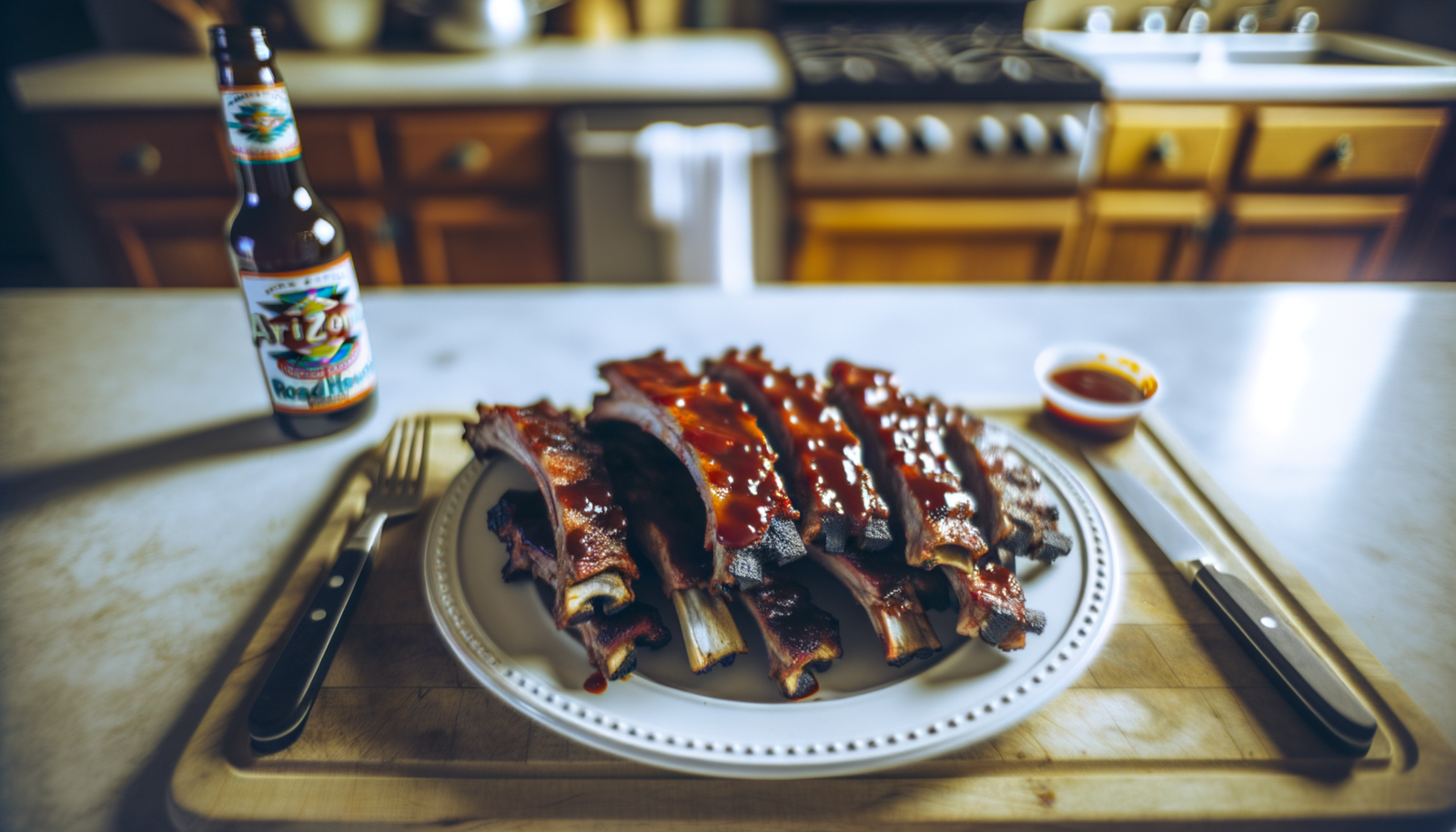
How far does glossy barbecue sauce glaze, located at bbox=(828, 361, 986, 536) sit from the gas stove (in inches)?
66.0

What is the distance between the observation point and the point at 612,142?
7.66ft

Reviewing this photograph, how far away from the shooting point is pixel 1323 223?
8.67 ft

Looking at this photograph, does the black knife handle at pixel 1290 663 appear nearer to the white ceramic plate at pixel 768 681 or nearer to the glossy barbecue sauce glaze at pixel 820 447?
the white ceramic plate at pixel 768 681

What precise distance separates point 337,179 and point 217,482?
1.72m

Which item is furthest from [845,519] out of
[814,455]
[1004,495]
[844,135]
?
[844,135]

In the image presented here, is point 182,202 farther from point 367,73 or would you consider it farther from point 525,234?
point 525,234

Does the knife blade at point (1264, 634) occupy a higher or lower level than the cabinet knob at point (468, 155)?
lower

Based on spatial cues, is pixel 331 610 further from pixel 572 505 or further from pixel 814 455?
pixel 814 455

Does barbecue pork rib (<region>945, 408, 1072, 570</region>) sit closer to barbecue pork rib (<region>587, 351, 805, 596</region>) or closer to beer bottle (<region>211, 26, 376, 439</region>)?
barbecue pork rib (<region>587, 351, 805, 596</region>)

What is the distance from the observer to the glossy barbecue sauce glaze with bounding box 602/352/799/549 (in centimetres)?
72

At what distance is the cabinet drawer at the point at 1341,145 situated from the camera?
2469 millimetres

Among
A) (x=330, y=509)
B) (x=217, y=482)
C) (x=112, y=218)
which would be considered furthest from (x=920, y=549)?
(x=112, y=218)

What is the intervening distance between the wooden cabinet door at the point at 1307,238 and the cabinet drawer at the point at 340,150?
278cm

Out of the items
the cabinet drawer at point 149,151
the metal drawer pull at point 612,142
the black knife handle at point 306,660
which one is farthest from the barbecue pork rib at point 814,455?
the cabinet drawer at point 149,151
